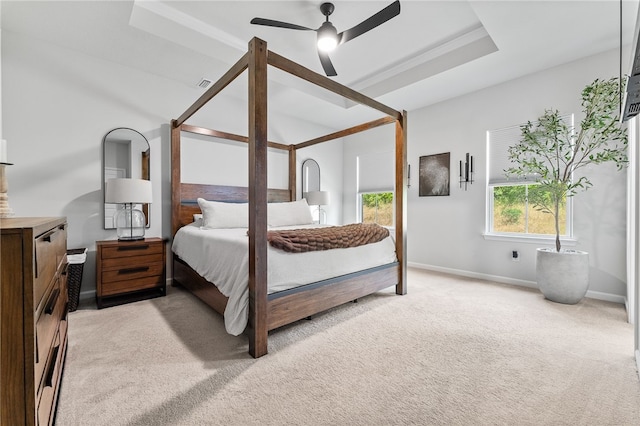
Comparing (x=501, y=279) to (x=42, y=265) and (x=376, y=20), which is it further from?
(x=42, y=265)

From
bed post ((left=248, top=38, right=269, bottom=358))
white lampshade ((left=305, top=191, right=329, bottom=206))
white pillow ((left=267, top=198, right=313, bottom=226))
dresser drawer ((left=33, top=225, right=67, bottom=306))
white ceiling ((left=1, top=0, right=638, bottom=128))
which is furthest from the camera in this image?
white lampshade ((left=305, top=191, right=329, bottom=206))

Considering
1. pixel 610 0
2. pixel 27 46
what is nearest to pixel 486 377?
pixel 610 0

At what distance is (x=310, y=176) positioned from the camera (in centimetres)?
528

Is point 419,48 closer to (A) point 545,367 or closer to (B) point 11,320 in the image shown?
(A) point 545,367

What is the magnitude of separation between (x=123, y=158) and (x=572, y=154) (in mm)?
5221

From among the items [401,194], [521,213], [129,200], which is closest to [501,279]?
[521,213]

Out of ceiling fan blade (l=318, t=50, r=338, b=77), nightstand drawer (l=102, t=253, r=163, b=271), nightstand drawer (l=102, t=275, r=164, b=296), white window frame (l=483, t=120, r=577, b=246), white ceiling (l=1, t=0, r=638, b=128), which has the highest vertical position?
white ceiling (l=1, t=0, r=638, b=128)

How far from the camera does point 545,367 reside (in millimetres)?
1717

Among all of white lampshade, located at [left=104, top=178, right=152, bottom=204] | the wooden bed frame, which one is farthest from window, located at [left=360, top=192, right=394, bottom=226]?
white lampshade, located at [left=104, top=178, right=152, bottom=204]

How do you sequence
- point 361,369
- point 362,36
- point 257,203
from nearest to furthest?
point 361,369, point 257,203, point 362,36

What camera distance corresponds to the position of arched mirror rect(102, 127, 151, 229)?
316 centimetres

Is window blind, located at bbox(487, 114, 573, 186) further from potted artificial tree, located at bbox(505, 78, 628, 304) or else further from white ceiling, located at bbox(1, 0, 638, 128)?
white ceiling, located at bbox(1, 0, 638, 128)

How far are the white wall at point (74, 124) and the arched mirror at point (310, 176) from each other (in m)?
2.21

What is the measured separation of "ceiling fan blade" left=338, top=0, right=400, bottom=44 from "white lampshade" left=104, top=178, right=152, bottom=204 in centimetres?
256
